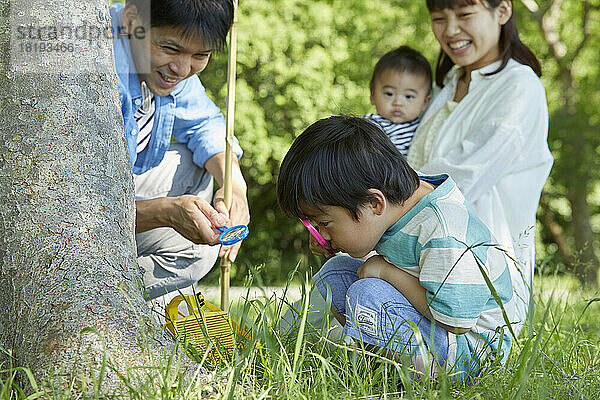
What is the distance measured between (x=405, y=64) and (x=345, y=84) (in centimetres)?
308

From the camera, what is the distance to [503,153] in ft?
7.29

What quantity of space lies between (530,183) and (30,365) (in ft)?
5.64

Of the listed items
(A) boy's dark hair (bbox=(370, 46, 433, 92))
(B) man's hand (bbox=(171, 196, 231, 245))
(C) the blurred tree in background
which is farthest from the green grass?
(C) the blurred tree in background

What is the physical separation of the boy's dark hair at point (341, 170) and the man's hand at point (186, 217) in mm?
314

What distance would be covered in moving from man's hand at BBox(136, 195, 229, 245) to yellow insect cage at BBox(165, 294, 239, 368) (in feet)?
0.82

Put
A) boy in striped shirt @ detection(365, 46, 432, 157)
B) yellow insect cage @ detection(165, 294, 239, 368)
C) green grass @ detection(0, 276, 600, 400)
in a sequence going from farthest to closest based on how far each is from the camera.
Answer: boy in striped shirt @ detection(365, 46, 432, 157) → yellow insect cage @ detection(165, 294, 239, 368) → green grass @ detection(0, 276, 600, 400)

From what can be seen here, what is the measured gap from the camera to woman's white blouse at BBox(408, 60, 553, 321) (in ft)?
7.28

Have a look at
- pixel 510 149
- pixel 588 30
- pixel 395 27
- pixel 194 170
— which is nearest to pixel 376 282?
pixel 510 149

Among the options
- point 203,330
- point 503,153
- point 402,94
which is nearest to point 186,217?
point 203,330

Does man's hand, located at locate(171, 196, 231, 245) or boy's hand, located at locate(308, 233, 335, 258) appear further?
man's hand, located at locate(171, 196, 231, 245)

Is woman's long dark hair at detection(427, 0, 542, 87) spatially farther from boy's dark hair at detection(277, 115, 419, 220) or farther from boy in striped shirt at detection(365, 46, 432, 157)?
boy's dark hair at detection(277, 115, 419, 220)

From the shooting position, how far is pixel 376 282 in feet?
5.17

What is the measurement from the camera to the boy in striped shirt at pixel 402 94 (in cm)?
274

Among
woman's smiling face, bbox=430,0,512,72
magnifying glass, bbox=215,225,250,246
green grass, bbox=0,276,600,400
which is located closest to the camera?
green grass, bbox=0,276,600,400
